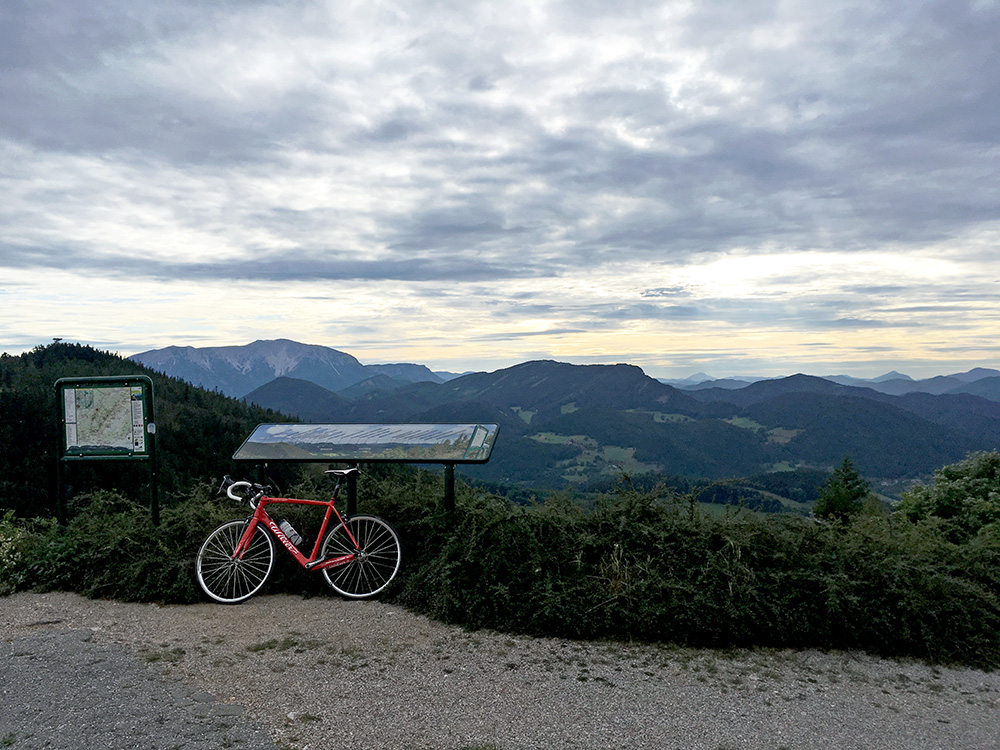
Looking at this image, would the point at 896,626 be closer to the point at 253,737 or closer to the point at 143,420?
the point at 253,737

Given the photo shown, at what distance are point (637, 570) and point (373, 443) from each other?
105 inches

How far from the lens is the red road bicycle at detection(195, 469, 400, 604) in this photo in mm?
5723

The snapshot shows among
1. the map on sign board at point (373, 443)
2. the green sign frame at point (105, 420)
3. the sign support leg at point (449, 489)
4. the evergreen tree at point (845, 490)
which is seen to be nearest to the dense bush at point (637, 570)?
the sign support leg at point (449, 489)

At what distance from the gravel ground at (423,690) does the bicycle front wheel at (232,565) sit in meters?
0.34

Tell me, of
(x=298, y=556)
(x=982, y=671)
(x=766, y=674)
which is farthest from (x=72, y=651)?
(x=982, y=671)

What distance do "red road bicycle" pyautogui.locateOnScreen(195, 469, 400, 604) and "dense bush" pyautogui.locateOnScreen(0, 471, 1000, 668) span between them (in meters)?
0.22

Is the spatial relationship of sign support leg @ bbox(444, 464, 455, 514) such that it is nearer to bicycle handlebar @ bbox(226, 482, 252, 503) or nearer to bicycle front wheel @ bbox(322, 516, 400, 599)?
bicycle front wheel @ bbox(322, 516, 400, 599)

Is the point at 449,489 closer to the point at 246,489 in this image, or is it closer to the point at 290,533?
the point at 290,533

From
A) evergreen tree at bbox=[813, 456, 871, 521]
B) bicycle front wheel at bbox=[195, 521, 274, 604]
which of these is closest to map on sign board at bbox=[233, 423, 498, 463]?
bicycle front wheel at bbox=[195, 521, 274, 604]

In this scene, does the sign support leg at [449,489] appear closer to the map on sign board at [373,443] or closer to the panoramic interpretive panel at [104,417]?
the map on sign board at [373,443]

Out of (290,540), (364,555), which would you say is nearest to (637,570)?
(364,555)

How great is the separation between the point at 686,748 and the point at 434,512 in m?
3.17

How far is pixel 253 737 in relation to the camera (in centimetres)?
359

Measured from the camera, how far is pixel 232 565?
226 inches
